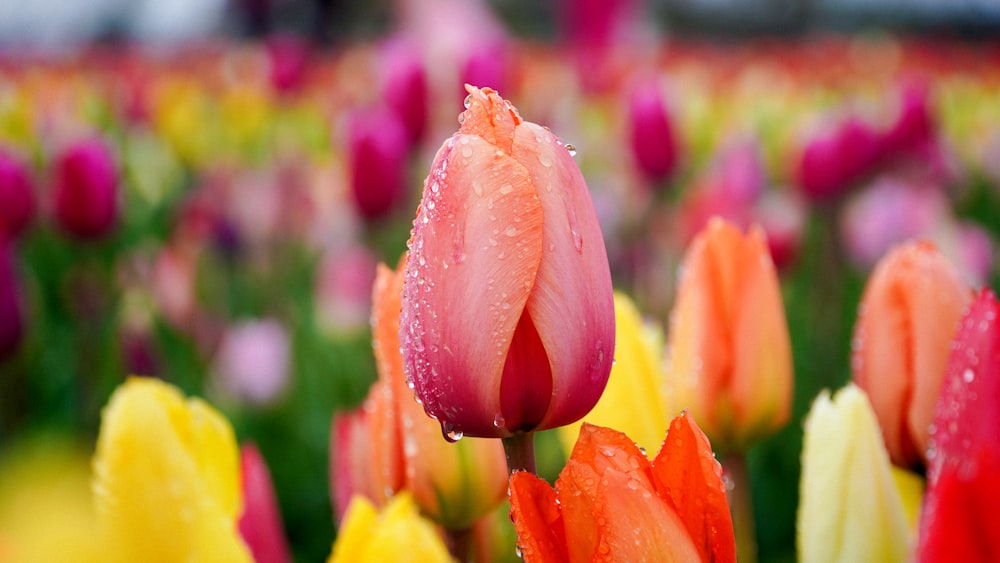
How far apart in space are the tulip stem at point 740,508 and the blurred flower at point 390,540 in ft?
0.62

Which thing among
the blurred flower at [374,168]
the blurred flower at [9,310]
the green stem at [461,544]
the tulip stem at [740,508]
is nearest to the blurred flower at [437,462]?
the green stem at [461,544]

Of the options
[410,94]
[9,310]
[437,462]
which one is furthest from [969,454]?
[410,94]

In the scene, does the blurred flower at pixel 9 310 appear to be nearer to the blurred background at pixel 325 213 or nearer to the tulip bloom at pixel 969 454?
the blurred background at pixel 325 213

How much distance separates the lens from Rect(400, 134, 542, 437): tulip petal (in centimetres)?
32

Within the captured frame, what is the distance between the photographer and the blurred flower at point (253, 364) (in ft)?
4.77

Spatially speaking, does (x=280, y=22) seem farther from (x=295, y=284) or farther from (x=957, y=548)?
(x=957, y=548)

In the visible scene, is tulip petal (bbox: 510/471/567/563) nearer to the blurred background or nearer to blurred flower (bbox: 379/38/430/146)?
the blurred background

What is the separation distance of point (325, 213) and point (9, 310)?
931 mm

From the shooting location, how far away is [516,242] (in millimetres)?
323

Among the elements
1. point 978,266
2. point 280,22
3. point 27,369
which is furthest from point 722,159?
point 280,22

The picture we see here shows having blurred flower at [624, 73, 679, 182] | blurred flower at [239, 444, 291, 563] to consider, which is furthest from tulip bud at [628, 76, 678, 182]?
blurred flower at [239, 444, 291, 563]

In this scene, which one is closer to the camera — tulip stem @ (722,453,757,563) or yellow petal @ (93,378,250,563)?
yellow petal @ (93,378,250,563)

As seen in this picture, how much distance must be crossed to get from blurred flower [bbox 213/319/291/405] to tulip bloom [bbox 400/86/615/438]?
3.85 feet

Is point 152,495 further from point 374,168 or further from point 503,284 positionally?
point 374,168
